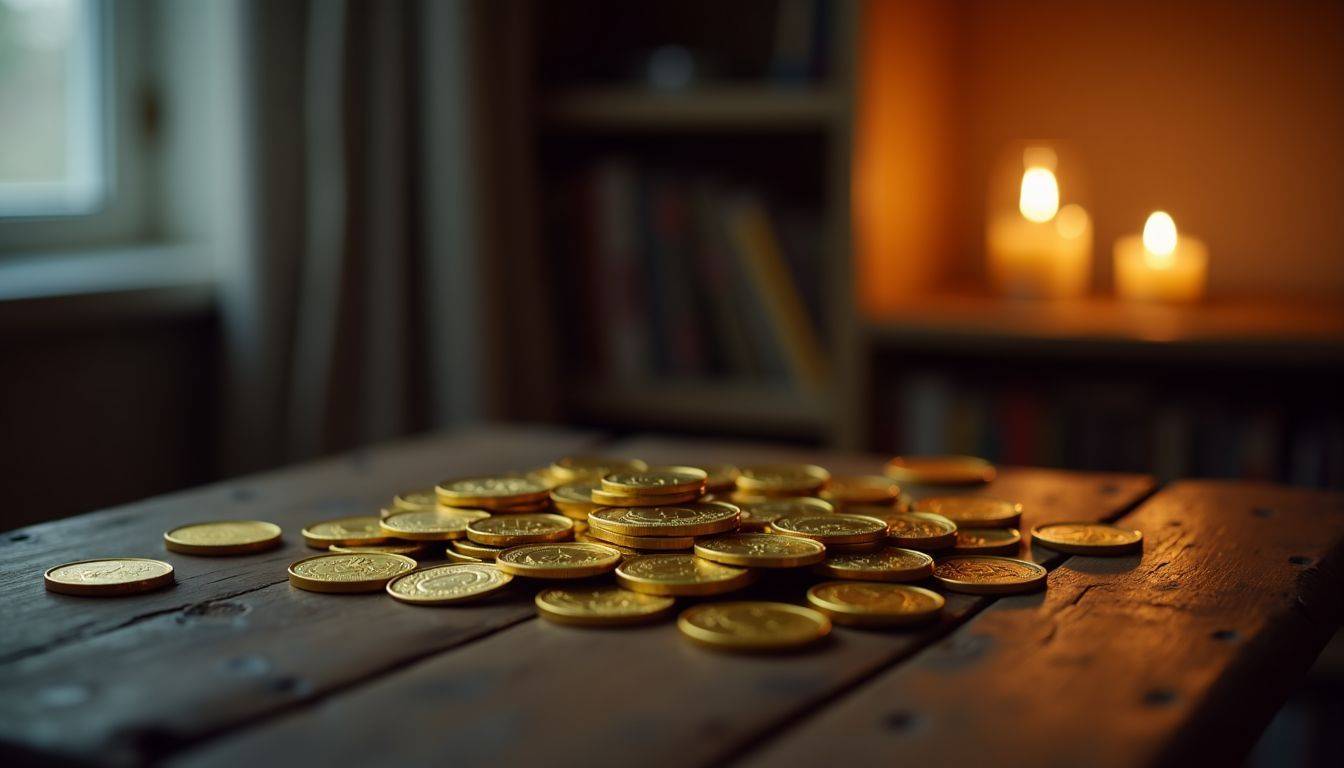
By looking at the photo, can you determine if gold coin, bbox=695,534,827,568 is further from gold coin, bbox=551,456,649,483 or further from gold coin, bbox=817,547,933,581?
gold coin, bbox=551,456,649,483

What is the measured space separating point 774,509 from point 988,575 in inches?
7.0

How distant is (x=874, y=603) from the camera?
2.58ft

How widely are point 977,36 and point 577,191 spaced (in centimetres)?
71

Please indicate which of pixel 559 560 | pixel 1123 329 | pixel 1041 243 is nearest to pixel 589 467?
pixel 559 560

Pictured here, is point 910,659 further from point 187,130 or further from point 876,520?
point 187,130

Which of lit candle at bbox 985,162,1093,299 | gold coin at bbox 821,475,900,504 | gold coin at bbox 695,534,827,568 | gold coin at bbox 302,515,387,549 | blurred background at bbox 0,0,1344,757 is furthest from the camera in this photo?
lit candle at bbox 985,162,1093,299

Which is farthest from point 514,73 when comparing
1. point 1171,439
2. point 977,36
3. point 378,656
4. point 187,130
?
point 378,656

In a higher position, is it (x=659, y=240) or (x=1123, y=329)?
(x=659, y=240)

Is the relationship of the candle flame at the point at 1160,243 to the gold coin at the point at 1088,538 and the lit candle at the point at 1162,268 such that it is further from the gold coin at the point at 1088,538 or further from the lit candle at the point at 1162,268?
the gold coin at the point at 1088,538

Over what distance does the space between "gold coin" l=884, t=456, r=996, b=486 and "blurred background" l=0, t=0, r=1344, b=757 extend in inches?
24.0

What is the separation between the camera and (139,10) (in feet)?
6.34

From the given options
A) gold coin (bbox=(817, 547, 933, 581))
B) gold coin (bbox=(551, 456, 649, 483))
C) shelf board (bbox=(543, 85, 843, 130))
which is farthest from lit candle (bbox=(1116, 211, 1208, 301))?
gold coin (bbox=(817, 547, 933, 581))

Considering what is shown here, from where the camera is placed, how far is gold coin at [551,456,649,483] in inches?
42.7

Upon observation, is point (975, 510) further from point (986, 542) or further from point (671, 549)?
point (671, 549)
